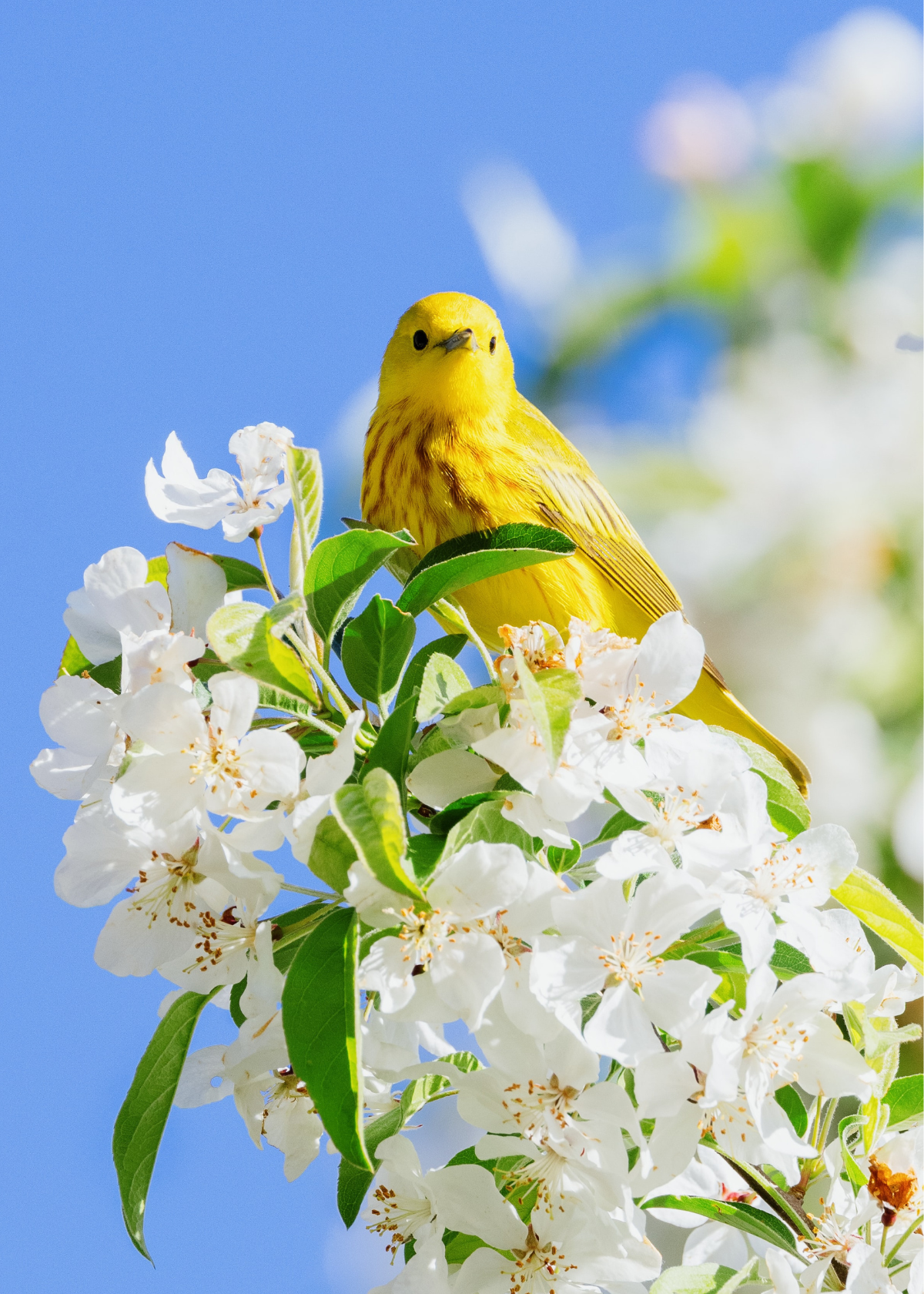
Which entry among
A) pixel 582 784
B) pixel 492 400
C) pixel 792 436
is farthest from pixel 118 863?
pixel 792 436

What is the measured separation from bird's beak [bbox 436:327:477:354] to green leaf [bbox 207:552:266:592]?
123 cm

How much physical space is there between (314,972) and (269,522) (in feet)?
1.42

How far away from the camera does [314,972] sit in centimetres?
90

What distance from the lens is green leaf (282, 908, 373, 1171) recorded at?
87 cm

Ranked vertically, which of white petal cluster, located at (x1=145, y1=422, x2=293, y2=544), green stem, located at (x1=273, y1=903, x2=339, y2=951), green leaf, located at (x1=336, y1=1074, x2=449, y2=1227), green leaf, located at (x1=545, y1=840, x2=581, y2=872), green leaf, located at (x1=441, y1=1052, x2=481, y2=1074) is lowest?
green leaf, located at (x1=336, y1=1074, x2=449, y2=1227)

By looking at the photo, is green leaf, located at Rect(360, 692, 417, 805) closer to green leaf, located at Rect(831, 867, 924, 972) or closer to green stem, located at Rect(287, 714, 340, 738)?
green stem, located at Rect(287, 714, 340, 738)

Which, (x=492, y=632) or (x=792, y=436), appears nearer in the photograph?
(x=492, y=632)

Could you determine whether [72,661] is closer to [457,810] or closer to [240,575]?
[240,575]

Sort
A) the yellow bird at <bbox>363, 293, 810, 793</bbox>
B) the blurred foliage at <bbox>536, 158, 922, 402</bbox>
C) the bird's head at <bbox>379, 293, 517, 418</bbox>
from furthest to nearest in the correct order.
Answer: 1. the blurred foliage at <bbox>536, 158, 922, 402</bbox>
2. the bird's head at <bbox>379, 293, 517, 418</bbox>
3. the yellow bird at <bbox>363, 293, 810, 793</bbox>

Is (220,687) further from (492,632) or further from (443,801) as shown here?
(492,632)

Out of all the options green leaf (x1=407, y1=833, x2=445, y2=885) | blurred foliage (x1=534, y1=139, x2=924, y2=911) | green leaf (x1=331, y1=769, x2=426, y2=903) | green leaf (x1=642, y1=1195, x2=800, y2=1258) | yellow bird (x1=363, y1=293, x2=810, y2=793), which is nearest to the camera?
green leaf (x1=331, y1=769, x2=426, y2=903)

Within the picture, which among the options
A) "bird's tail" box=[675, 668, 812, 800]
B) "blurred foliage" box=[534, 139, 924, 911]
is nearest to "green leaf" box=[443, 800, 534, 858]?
"bird's tail" box=[675, 668, 812, 800]

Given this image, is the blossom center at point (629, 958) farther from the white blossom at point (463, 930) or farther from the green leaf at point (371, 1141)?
the green leaf at point (371, 1141)

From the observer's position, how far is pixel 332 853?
34.9 inches
